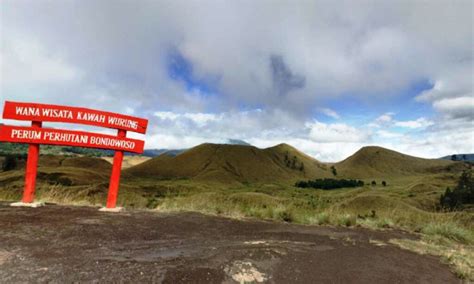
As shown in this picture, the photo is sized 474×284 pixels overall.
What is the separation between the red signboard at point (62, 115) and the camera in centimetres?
895

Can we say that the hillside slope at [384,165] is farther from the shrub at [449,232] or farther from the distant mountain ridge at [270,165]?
the shrub at [449,232]

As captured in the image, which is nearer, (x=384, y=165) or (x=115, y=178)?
(x=115, y=178)

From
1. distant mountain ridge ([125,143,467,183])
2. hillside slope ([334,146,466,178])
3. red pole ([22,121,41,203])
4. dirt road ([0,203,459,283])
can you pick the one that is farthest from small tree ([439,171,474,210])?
hillside slope ([334,146,466,178])

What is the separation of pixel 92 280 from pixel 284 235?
4.51 meters

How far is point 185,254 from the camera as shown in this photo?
5.21 meters

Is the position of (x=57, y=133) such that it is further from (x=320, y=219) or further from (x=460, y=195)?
(x=460, y=195)

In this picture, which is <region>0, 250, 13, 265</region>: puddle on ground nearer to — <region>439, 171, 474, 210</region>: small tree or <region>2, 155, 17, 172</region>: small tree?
<region>439, 171, 474, 210</region>: small tree

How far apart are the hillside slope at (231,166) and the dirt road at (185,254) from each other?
72.8m

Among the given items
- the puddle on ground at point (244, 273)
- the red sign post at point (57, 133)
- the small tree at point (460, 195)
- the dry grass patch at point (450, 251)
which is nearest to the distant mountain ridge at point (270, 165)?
the small tree at point (460, 195)

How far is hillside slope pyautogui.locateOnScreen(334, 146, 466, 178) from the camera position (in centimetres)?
10962

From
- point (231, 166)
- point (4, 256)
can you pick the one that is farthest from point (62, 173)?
point (231, 166)

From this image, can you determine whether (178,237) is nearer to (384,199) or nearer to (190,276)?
(190,276)

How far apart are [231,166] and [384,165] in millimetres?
61824

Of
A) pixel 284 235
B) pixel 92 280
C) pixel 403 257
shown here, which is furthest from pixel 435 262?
pixel 92 280
